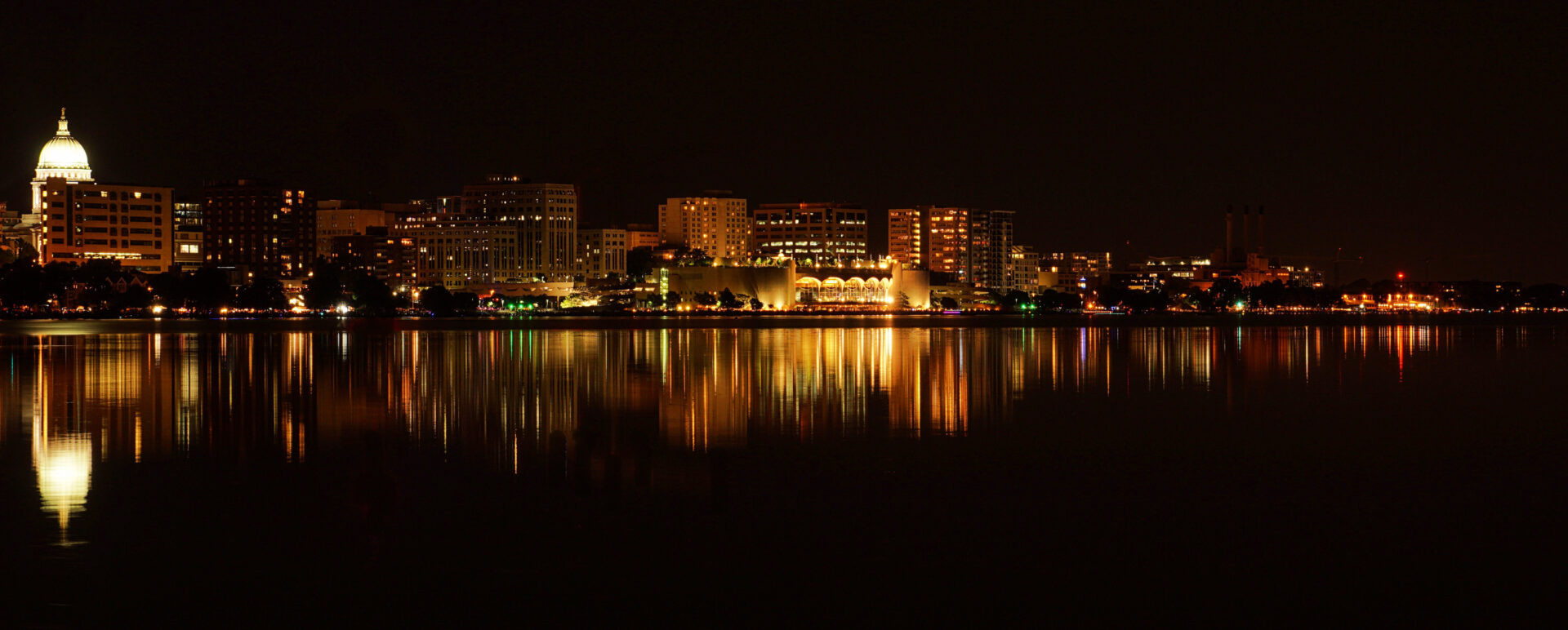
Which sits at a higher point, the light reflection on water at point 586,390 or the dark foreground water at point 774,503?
the light reflection on water at point 586,390

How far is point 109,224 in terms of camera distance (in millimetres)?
138875

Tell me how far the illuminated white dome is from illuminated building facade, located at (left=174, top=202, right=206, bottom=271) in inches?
601

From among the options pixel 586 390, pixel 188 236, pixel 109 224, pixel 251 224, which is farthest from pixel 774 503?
pixel 188 236

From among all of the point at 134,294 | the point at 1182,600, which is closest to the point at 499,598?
the point at 1182,600

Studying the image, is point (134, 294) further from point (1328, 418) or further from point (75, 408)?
point (1328, 418)

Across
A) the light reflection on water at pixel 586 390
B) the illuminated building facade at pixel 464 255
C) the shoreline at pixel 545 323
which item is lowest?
the light reflection on water at pixel 586 390

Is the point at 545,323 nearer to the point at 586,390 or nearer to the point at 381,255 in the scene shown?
the point at 586,390

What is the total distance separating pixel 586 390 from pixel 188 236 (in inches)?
6606

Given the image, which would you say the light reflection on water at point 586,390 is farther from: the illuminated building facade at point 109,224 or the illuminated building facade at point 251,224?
the illuminated building facade at point 251,224

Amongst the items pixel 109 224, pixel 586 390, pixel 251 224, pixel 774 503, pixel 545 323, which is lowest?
pixel 774 503

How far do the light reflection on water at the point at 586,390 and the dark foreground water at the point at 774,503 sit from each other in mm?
164

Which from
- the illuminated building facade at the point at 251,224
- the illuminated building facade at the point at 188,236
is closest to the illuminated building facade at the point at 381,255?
the illuminated building facade at the point at 251,224

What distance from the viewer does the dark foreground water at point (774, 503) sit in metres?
9.60

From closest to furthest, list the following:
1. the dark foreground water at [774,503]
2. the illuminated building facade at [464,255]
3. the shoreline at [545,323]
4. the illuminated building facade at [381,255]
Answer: the dark foreground water at [774,503]
the shoreline at [545,323]
the illuminated building facade at [464,255]
the illuminated building facade at [381,255]
